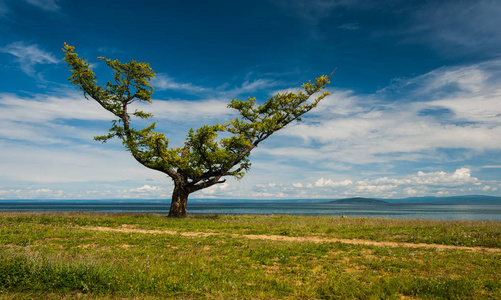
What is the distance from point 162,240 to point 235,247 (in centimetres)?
467

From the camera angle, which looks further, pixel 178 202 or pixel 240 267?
pixel 178 202

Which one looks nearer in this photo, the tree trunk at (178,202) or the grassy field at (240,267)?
the grassy field at (240,267)

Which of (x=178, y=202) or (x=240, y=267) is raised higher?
(x=178, y=202)

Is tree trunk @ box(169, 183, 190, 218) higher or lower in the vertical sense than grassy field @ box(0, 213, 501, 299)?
higher

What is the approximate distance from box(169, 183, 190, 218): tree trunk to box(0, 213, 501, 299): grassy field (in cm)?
1504

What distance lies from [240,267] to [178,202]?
23.7 metres

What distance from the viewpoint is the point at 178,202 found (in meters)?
33.6

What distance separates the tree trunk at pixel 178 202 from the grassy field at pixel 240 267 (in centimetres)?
1504

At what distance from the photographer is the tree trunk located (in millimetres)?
33234

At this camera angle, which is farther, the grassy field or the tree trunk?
the tree trunk

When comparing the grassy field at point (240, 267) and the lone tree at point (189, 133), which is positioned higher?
the lone tree at point (189, 133)

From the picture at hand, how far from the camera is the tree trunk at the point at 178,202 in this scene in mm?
33234

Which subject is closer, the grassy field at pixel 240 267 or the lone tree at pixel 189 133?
the grassy field at pixel 240 267

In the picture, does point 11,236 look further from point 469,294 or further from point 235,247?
point 469,294
